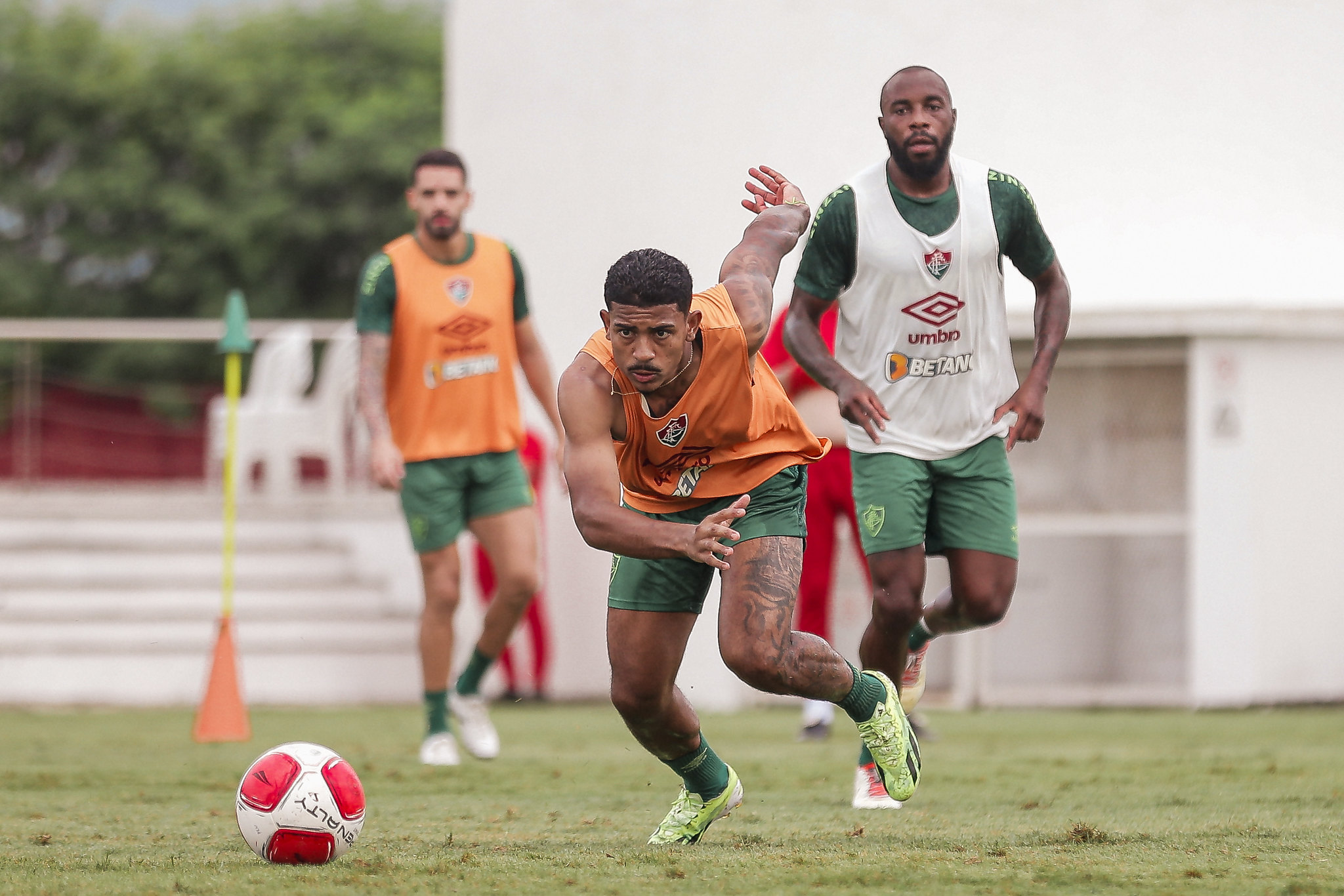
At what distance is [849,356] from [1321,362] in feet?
22.0

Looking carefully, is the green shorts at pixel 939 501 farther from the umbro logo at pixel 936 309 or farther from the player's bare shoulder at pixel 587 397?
the player's bare shoulder at pixel 587 397

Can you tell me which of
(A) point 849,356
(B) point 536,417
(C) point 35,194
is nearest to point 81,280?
(C) point 35,194

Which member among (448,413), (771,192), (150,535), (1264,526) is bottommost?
(150,535)

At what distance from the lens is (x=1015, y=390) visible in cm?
666

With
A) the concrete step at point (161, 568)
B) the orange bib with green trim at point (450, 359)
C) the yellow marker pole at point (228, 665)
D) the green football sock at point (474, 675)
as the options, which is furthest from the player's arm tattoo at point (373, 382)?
the concrete step at point (161, 568)

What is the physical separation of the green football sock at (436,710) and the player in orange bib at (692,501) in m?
2.99

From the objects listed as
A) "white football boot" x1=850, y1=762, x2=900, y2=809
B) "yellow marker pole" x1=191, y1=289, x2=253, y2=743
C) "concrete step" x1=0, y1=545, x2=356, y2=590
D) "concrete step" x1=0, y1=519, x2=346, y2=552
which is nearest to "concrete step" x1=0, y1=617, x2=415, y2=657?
"concrete step" x1=0, y1=545, x2=356, y2=590

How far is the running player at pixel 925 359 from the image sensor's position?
6477 millimetres

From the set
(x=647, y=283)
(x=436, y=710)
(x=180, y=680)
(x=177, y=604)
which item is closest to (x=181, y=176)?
(x=177, y=604)

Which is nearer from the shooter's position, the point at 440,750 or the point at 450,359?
the point at 440,750

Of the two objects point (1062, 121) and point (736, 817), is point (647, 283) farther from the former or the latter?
point (1062, 121)

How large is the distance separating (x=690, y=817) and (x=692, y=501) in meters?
0.95

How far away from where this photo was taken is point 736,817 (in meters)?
6.30

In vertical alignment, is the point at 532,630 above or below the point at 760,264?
below
